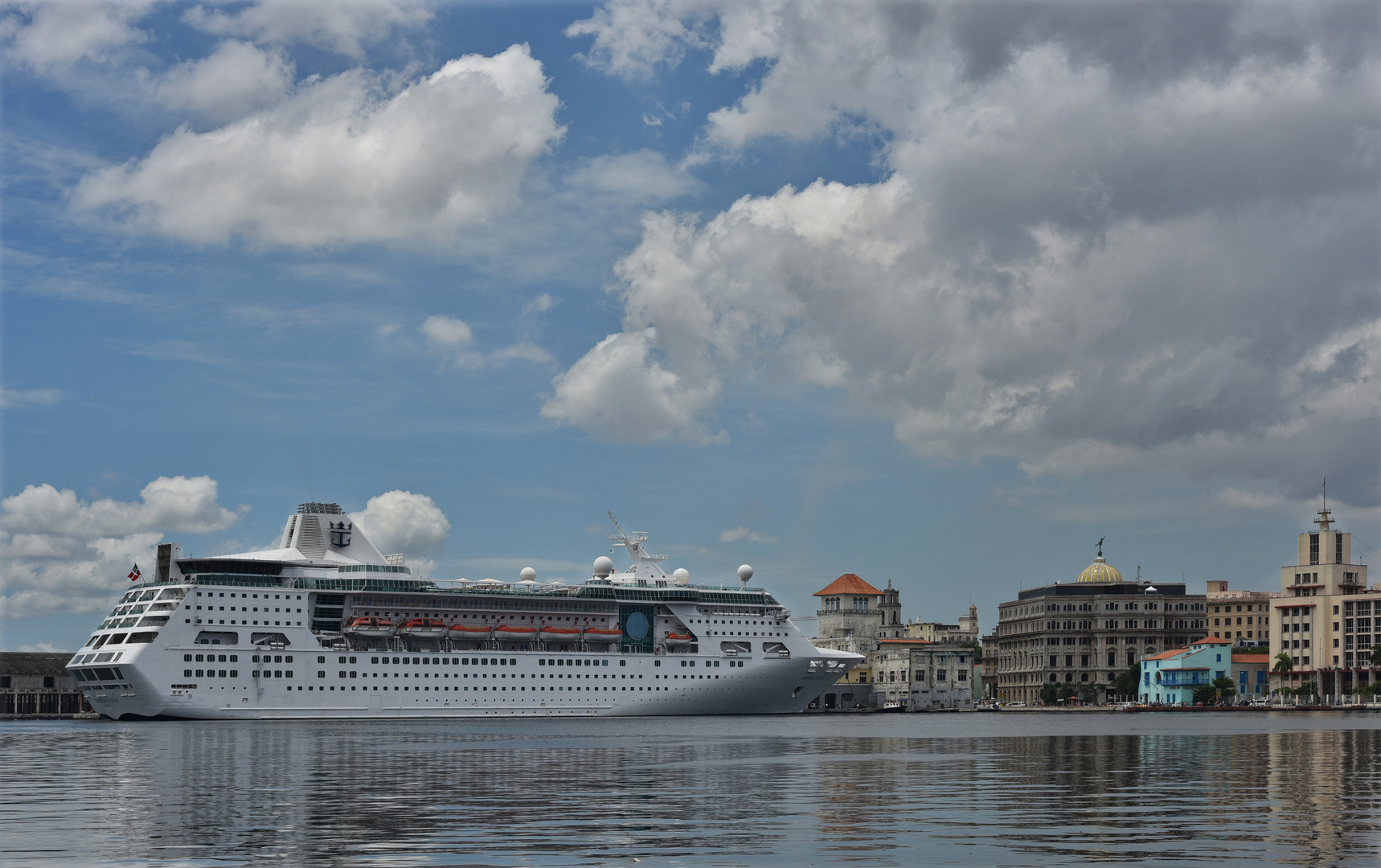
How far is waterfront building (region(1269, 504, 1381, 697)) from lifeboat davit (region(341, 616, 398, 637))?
11019cm

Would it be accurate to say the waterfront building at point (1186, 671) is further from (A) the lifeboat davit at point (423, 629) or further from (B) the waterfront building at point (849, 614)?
Answer: (A) the lifeboat davit at point (423, 629)

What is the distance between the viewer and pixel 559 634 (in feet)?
373

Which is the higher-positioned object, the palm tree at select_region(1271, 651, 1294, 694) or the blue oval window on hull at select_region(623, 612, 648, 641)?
the blue oval window on hull at select_region(623, 612, 648, 641)

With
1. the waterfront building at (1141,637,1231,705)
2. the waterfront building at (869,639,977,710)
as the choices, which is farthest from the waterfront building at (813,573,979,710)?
the waterfront building at (1141,637,1231,705)

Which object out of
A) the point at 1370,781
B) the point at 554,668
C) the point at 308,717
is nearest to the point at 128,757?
the point at 1370,781

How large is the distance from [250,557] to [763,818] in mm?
81426

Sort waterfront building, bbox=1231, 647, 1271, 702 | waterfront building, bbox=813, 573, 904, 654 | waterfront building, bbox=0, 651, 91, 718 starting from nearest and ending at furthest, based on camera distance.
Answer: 1. waterfront building, bbox=0, 651, 91, 718
2. waterfront building, bbox=1231, 647, 1271, 702
3. waterfront building, bbox=813, 573, 904, 654

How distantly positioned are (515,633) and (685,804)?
79.5 meters

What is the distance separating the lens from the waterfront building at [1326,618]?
165 metres

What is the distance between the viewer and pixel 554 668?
112m

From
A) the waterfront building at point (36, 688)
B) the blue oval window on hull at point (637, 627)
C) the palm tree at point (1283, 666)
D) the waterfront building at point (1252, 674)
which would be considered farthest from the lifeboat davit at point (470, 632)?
the waterfront building at point (1252, 674)

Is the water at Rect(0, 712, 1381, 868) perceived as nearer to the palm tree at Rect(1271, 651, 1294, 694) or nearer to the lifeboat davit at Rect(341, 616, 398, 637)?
the lifeboat davit at Rect(341, 616, 398, 637)

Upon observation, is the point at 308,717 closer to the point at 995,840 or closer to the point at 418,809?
the point at 418,809

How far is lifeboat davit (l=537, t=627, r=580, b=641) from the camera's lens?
113 metres
